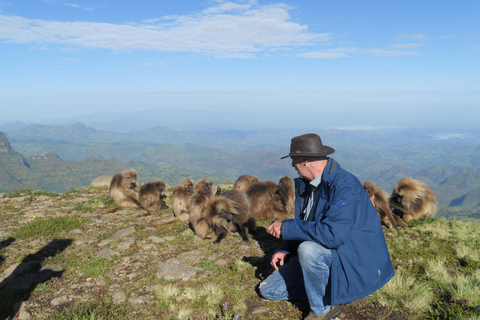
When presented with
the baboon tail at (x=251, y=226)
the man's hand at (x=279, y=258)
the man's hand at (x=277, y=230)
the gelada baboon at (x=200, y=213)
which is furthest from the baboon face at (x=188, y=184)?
the man's hand at (x=277, y=230)

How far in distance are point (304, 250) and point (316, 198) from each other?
86 cm

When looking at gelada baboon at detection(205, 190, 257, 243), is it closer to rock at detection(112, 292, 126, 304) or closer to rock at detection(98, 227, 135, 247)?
rock at detection(98, 227, 135, 247)

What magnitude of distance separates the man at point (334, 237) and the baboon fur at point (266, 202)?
17.8ft

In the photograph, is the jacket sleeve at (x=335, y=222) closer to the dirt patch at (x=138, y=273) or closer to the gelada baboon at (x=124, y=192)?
the dirt patch at (x=138, y=273)

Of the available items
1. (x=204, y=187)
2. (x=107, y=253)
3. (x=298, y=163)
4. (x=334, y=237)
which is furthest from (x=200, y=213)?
(x=334, y=237)

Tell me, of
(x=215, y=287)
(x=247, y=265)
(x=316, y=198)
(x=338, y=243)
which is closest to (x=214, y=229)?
(x=247, y=265)

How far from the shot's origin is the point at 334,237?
3705 mm

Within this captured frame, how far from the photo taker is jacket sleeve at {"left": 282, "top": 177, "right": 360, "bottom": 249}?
371 centimetres

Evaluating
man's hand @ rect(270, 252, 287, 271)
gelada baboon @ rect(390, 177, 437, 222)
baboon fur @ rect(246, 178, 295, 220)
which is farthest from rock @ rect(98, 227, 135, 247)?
gelada baboon @ rect(390, 177, 437, 222)

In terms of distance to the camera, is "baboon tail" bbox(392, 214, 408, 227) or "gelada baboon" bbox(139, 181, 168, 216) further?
"gelada baboon" bbox(139, 181, 168, 216)

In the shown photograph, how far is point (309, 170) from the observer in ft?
14.4

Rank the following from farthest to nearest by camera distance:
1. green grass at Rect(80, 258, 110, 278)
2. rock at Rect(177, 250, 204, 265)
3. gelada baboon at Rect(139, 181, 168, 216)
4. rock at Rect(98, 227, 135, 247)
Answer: gelada baboon at Rect(139, 181, 168, 216) → rock at Rect(98, 227, 135, 247) → rock at Rect(177, 250, 204, 265) → green grass at Rect(80, 258, 110, 278)

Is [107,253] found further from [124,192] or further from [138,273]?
[124,192]

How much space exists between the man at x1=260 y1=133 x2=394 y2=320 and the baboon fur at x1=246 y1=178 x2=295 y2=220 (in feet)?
17.8
